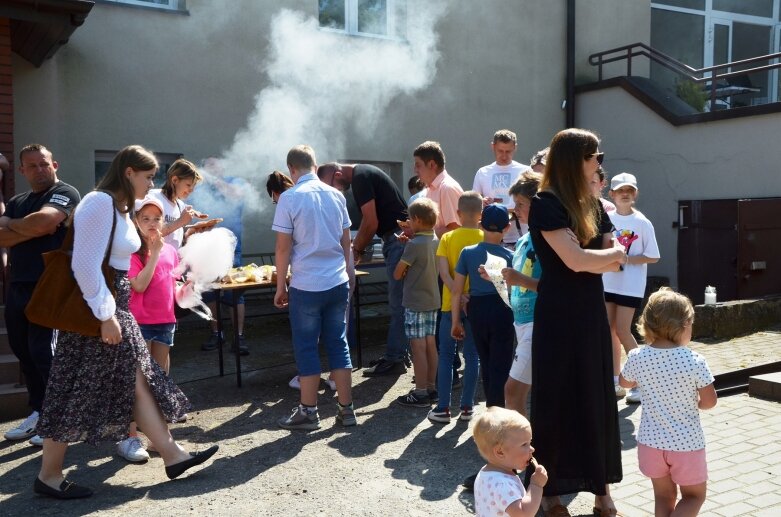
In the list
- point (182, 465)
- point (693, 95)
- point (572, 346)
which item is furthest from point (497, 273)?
point (693, 95)

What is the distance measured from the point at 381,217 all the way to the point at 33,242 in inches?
112

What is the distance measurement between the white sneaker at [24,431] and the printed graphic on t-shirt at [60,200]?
1493 millimetres

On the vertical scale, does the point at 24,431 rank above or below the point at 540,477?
below

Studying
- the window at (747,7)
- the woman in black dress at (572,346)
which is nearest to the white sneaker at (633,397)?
the woman in black dress at (572,346)

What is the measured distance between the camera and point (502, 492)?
8.75 feet

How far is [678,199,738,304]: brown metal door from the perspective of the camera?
9656 millimetres

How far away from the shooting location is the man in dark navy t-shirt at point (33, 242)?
15.3ft

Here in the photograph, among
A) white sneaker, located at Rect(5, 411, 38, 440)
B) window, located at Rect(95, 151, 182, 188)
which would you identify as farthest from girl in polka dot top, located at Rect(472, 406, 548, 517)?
window, located at Rect(95, 151, 182, 188)

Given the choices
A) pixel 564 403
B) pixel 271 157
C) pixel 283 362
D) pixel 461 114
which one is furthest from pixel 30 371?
pixel 461 114

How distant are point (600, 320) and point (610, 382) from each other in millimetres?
304

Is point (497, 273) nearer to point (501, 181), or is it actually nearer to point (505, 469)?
point (505, 469)

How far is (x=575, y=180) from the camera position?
3326 mm

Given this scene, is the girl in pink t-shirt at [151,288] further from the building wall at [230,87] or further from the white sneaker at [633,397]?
the building wall at [230,87]

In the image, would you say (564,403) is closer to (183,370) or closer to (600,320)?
(600,320)
